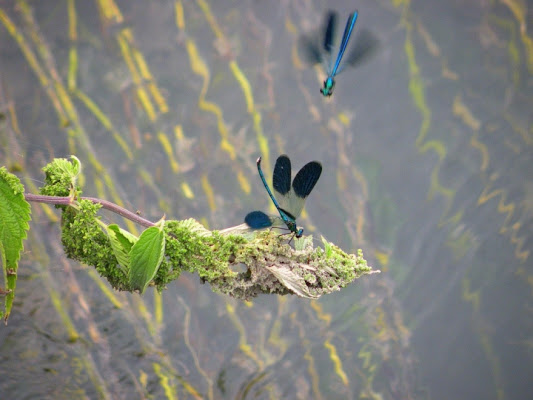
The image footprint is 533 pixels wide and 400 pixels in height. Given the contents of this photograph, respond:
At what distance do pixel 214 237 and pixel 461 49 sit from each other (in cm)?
61

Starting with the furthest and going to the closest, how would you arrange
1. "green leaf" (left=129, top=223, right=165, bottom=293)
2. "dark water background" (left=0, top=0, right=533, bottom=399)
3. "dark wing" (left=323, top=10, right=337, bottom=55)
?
"dark water background" (left=0, top=0, right=533, bottom=399), "dark wing" (left=323, top=10, right=337, bottom=55), "green leaf" (left=129, top=223, right=165, bottom=293)

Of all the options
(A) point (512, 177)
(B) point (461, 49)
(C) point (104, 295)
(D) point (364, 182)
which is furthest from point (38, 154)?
Result: (A) point (512, 177)

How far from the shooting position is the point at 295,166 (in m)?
0.81

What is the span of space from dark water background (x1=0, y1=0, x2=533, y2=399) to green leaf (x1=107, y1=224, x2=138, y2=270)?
0.23 m

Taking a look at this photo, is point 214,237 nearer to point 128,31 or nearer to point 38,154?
point 38,154

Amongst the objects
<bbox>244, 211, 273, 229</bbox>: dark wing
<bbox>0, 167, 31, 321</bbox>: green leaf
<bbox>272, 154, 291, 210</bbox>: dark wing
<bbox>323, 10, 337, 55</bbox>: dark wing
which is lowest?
<bbox>0, 167, 31, 321</bbox>: green leaf

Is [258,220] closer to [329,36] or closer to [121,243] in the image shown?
[121,243]

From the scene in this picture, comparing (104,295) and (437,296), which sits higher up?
(437,296)

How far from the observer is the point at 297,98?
82 cm

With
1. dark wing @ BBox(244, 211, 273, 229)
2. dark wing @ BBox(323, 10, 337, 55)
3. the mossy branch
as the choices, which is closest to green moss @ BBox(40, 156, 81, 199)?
the mossy branch

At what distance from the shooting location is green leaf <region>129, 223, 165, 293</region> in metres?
0.37

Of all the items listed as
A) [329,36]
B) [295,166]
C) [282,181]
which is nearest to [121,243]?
[282,181]

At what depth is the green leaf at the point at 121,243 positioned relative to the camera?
1.29ft

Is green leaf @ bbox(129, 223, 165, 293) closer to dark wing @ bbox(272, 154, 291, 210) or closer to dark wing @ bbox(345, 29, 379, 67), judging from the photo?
dark wing @ bbox(272, 154, 291, 210)
